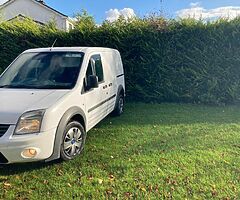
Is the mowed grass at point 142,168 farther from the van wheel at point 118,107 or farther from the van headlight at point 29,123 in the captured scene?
the van wheel at point 118,107

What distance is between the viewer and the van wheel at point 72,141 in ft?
13.1

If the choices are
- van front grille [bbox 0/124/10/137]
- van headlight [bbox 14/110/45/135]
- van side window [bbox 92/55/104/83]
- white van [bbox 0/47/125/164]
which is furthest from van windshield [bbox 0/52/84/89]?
van front grille [bbox 0/124/10/137]

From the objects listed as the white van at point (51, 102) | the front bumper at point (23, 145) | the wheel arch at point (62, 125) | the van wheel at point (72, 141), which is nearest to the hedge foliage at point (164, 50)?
the white van at point (51, 102)

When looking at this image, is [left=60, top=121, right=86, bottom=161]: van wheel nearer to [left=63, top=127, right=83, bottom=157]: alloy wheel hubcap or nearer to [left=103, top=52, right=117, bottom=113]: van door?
[left=63, top=127, right=83, bottom=157]: alloy wheel hubcap

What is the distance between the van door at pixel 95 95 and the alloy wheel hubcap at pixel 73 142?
1.42 feet

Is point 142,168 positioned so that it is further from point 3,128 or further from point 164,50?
point 164,50

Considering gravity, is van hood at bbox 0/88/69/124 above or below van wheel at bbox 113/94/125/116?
above

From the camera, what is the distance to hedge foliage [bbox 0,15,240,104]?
8.48 metres

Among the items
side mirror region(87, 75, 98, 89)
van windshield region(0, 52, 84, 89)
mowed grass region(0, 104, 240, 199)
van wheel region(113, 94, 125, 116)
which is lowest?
mowed grass region(0, 104, 240, 199)

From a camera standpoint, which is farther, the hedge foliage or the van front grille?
the hedge foliage

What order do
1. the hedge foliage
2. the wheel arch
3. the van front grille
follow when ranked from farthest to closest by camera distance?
1. the hedge foliage
2. the wheel arch
3. the van front grille

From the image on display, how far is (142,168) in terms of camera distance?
388 cm

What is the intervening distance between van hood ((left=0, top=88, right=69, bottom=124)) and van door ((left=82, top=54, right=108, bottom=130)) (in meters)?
0.60

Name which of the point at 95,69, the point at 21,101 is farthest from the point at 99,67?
the point at 21,101
